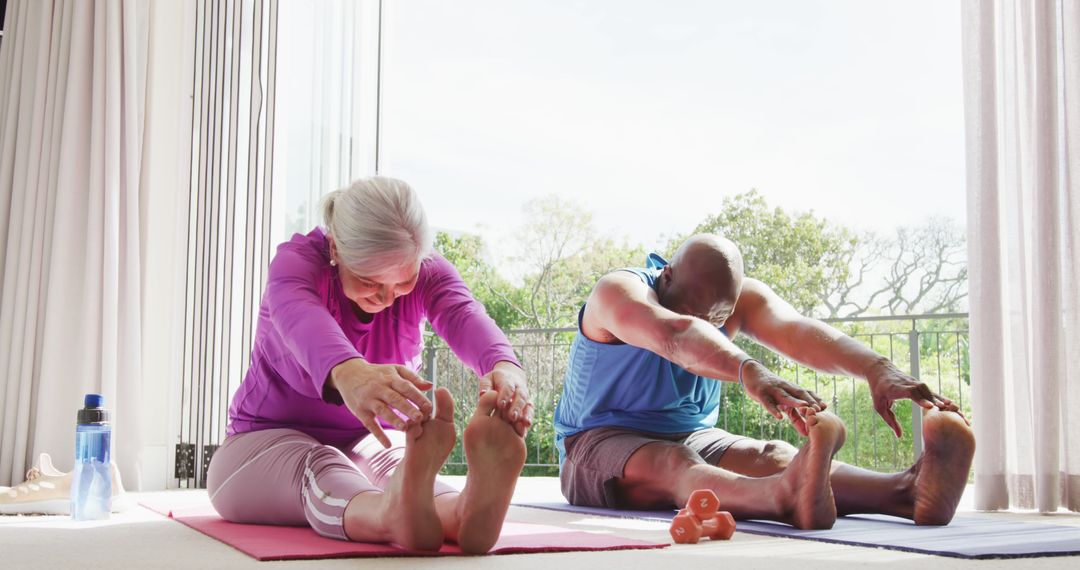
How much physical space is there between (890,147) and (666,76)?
3.73 meters

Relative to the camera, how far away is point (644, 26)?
1562 cm

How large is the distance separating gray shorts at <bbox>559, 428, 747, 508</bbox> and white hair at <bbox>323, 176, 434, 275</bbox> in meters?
0.93

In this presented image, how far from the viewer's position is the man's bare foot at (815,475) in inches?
67.6

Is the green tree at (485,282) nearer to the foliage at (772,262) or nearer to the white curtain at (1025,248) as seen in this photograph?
the foliage at (772,262)

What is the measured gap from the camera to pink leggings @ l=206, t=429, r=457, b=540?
160cm

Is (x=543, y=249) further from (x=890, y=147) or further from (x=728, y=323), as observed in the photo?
(x=728, y=323)

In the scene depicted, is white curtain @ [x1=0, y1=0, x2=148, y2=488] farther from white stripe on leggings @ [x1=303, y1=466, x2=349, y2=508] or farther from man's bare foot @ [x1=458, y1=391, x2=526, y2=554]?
man's bare foot @ [x1=458, y1=391, x2=526, y2=554]

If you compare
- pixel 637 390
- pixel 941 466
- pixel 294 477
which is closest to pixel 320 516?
pixel 294 477

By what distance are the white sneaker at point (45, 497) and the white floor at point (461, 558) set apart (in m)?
0.46

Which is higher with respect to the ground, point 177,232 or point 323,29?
point 323,29

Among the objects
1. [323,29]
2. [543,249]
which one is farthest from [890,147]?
[323,29]

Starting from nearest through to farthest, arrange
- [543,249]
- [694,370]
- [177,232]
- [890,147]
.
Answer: [694,370] < [177,232] < [543,249] < [890,147]

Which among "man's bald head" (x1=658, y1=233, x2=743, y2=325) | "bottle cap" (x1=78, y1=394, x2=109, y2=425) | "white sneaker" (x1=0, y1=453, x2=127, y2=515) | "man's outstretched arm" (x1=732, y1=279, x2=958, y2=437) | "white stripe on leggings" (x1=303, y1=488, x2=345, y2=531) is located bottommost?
"white sneaker" (x1=0, y1=453, x2=127, y2=515)

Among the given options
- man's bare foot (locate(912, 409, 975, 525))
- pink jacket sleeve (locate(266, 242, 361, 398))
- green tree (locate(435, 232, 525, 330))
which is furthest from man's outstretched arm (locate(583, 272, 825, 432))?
green tree (locate(435, 232, 525, 330))
